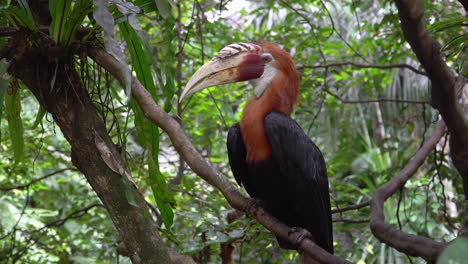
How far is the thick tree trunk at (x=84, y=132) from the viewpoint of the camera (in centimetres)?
229

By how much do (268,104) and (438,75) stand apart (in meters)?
1.09

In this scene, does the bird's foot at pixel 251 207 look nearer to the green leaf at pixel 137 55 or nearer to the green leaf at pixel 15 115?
the green leaf at pixel 137 55

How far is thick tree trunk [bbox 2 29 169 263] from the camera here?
229cm

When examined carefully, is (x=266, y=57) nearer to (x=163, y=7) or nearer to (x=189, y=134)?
(x=163, y=7)

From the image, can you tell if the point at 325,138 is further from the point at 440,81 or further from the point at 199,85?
the point at 440,81

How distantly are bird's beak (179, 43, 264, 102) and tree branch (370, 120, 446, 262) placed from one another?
100 centimetres

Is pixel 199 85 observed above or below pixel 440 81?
above

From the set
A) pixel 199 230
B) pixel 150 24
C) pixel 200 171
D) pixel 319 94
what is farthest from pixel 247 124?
pixel 150 24

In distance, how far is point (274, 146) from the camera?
2.97 meters

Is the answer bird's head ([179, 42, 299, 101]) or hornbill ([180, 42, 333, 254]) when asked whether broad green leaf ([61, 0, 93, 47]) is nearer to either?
hornbill ([180, 42, 333, 254])

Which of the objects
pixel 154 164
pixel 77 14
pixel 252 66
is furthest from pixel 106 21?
pixel 252 66

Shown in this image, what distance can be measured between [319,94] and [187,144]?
2906 millimetres

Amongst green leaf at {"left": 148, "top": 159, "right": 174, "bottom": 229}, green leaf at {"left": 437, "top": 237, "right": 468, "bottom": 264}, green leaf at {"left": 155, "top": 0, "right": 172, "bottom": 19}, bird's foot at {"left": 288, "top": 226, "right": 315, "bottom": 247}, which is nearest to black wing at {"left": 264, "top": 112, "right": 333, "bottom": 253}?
bird's foot at {"left": 288, "top": 226, "right": 315, "bottom": 247}

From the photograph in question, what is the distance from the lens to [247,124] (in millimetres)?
3113
